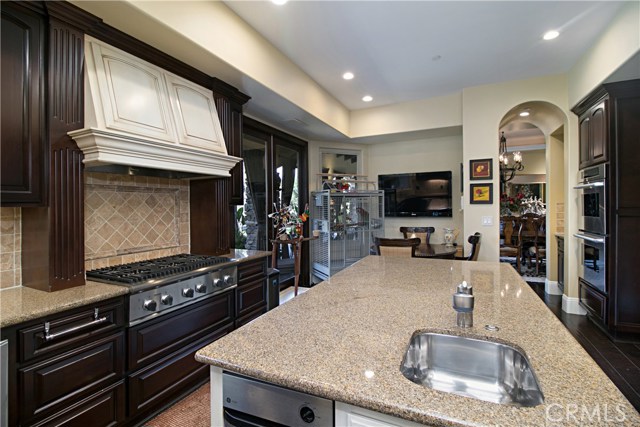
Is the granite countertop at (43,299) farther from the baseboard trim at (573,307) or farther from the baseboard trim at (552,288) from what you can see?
the baseboard trim at (552,288)

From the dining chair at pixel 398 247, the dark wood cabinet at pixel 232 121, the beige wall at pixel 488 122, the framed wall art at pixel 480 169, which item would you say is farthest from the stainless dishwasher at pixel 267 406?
the framed wall art at pixel 480 169

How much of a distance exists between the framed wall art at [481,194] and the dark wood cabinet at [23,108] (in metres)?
4.30

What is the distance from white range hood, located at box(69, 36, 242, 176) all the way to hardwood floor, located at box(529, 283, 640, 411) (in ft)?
11.6

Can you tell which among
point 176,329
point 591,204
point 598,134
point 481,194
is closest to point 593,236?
point 591,204

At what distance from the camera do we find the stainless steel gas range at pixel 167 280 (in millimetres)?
1811

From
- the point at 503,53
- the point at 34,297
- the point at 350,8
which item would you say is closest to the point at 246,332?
the point at 34,297

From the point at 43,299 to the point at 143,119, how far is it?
118 cm

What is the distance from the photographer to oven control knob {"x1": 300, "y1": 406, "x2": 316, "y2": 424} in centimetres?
83

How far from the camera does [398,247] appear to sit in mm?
3426

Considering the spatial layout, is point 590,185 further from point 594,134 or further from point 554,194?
point 554,194

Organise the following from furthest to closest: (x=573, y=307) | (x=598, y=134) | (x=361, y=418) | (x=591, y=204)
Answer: (x=573, y=307)
(x=591, y=204)
(x=598, y=134)
(x=361, y=418)

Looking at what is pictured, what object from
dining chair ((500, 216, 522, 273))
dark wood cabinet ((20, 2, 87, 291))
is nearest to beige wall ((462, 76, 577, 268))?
dining chair ((500, 216, 522, 273))

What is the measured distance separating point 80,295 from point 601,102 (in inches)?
181

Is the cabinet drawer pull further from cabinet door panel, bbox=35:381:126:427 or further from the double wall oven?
the double wall oven
